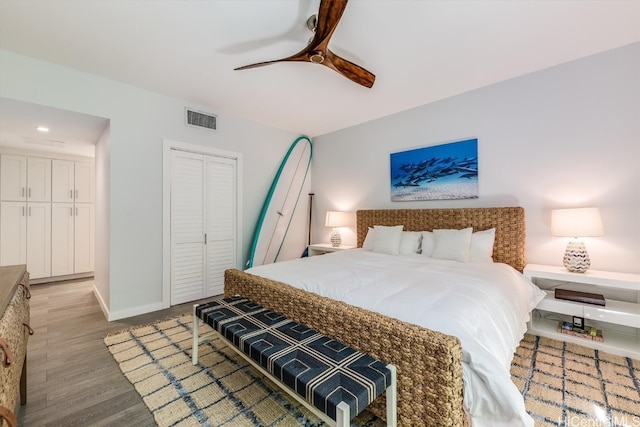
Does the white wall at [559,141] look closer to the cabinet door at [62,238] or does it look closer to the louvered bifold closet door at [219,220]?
the louvered bifold closet door at [219,220]

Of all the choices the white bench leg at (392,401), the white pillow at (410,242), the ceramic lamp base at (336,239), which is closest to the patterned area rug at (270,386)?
the white bench leg at (392,401)

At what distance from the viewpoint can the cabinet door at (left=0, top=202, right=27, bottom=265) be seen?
3.99 meters

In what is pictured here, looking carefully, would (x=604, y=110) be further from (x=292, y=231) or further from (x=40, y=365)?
(x=40, y=365)

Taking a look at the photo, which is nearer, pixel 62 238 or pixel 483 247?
pixel 483 247

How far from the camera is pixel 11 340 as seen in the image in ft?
3.67

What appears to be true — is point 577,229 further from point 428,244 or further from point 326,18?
point 326,18

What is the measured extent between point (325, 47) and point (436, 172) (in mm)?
2165

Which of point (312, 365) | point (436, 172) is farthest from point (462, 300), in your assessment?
point (436, 172)

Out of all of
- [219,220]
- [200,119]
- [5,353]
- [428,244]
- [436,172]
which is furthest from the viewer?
[219,220]

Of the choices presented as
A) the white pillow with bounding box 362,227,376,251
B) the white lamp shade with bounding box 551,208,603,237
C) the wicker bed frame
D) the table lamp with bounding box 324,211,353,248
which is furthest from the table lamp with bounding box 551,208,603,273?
the table lamp with bounding box 324,211,353,248

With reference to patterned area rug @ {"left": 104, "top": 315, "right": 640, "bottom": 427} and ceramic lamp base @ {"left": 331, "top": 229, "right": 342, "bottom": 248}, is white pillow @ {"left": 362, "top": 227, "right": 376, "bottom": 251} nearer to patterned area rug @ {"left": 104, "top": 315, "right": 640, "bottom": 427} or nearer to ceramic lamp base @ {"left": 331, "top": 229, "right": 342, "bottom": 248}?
ceramic lamp base @ {"left": 331, "top": 229, "right": 342, "bottom": 248}

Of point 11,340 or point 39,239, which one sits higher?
point 39,239

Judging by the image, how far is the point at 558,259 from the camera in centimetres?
259

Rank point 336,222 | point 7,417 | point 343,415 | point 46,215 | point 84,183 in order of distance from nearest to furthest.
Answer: point 7,417
point 343,415
point 336,222
point 46,215
point 84,183
